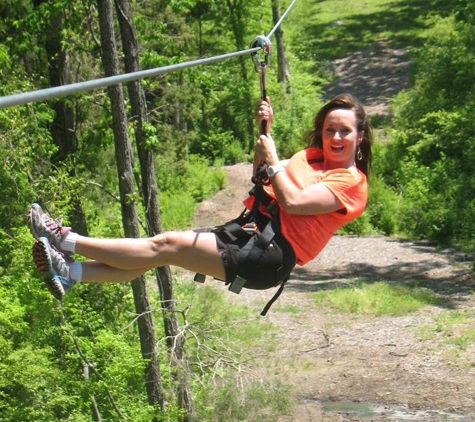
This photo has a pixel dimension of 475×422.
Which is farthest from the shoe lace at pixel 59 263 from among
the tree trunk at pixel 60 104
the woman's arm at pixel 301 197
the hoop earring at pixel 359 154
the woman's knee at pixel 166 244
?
the tree trunk at pixel 60 104

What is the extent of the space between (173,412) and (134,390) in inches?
32.0

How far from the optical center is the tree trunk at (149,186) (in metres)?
8.43

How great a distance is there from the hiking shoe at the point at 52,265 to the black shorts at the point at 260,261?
74 cm

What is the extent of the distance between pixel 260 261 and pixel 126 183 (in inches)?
173

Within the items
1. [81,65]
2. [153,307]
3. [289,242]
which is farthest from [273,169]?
[81,65]

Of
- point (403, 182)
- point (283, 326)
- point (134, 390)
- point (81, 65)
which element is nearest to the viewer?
point (134, 390)

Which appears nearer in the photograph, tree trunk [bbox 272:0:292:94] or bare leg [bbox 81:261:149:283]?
bare leg [bbox 81:261:149:283]

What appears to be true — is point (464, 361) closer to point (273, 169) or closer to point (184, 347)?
point (184, 347)

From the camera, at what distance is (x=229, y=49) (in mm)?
25453

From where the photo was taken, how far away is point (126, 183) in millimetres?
8422

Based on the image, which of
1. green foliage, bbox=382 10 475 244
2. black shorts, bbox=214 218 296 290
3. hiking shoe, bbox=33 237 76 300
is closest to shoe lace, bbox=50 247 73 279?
hiking shoe, bbox=33 237 76 300

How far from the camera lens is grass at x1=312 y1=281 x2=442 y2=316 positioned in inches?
595

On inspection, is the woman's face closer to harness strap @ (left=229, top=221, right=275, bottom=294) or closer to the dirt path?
harness strap @ (left=229, top=221, right=275, bottom=294)

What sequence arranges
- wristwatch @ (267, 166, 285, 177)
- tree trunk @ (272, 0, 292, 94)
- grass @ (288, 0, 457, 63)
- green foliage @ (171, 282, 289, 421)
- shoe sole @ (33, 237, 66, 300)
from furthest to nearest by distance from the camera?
grass @ (288, 0, 457, 63) → tree trunk @ (272, 0, 292, 94) → green foliage @ (171, 282, 289, 421) → wristwatch @ (267, 166, 285, 177) → shoe sole @ (33, 237, 66, 300)
